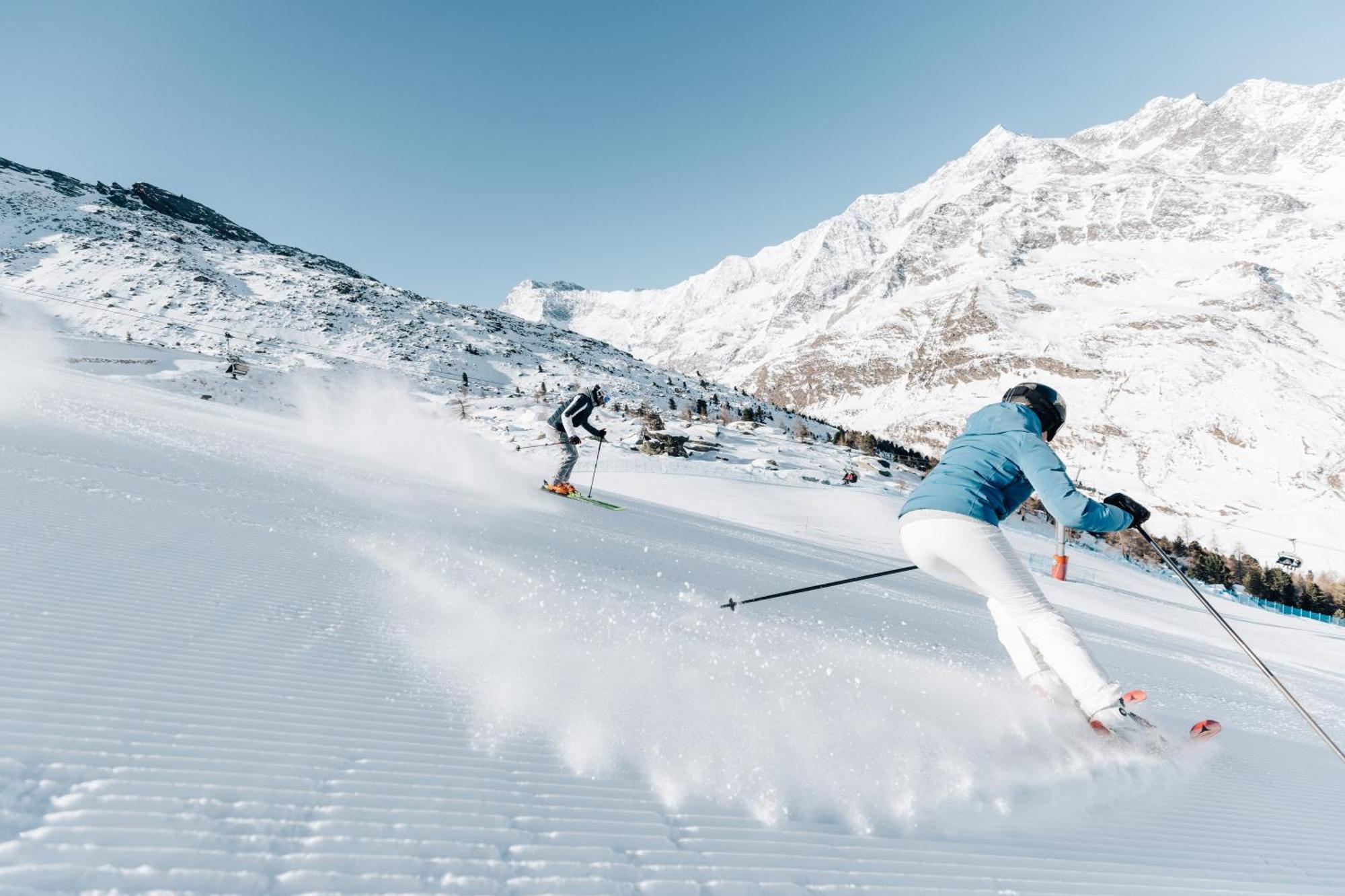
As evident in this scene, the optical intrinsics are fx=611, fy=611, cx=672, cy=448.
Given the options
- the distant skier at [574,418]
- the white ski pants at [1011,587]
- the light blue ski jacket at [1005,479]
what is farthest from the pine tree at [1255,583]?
the light blue ski jacket at [1005,479]

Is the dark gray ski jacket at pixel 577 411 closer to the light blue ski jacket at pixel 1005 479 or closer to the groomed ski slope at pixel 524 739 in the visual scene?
the groomed ski slope at pixel 524 739

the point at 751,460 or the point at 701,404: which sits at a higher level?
the point at 701,404

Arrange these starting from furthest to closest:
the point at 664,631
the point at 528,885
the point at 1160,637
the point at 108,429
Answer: the point at 1160,637
the point at 108,429
the point at 664,631
the point at 528,885

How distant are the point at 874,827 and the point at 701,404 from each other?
74247 millimetres

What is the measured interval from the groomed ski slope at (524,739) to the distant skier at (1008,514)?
41 centimetres

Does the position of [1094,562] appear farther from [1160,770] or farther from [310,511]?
[310,511]

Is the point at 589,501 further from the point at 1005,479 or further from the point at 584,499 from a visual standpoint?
the point at 1005,479

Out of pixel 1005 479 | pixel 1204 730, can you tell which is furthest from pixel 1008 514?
pixel 1204 730

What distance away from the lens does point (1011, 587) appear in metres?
4.37

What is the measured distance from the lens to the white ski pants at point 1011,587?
4.21 metres

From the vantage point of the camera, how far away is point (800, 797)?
10.5ft

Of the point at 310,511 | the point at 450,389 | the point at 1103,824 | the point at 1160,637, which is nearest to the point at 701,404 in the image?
the point at 450,389

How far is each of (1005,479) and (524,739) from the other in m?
3.67

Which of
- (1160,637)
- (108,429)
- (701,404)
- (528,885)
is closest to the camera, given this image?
(528,885)
